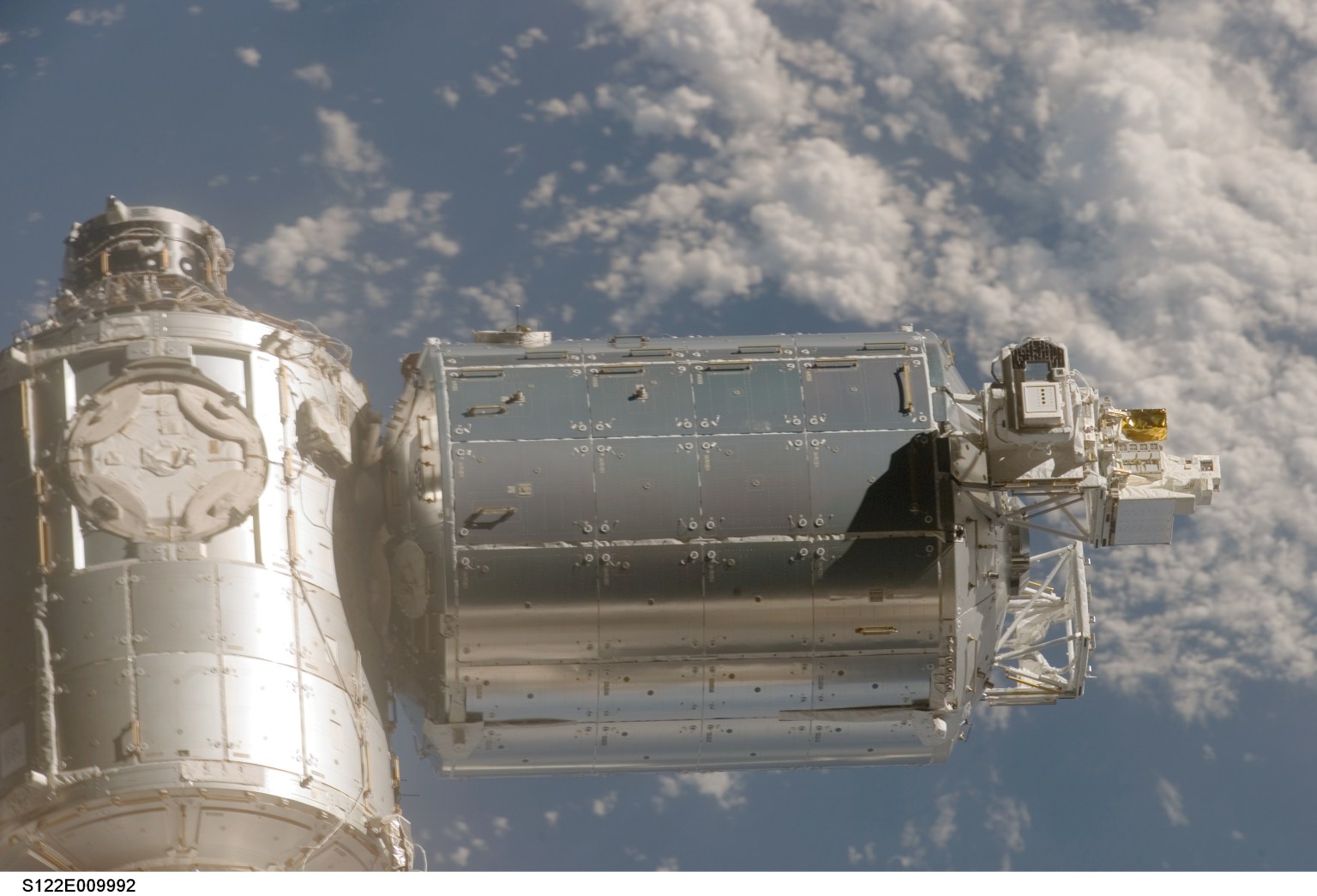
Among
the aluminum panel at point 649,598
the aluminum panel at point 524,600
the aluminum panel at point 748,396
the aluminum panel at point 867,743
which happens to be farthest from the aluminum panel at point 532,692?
the aluminum panel at point 748,396

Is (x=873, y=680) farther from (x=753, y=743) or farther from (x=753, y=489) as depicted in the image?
(x=753, y=489)

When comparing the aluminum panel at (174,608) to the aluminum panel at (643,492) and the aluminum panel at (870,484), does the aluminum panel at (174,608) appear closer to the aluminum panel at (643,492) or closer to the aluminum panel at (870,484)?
the aluminum panel at (643,492)

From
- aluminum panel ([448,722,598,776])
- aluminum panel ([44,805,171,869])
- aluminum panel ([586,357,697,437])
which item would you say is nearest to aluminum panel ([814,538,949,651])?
aluminum panel ([586,357,697,437])

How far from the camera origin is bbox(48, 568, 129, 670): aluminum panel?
1684 inches

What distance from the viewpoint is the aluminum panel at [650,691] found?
4647cm

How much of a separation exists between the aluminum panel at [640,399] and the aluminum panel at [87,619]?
1098 centimetres

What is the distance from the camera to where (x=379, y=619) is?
46.6m

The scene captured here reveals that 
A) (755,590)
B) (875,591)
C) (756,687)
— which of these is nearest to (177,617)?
(755,590)

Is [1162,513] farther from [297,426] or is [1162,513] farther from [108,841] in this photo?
[108,841]

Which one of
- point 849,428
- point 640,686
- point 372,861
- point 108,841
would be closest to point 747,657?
point 640,686

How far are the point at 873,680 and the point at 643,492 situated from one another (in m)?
6.91

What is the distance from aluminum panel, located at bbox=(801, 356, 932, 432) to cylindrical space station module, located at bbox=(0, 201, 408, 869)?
10.4 metres

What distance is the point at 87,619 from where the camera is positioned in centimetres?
4303

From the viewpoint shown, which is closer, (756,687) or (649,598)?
(649,598)
